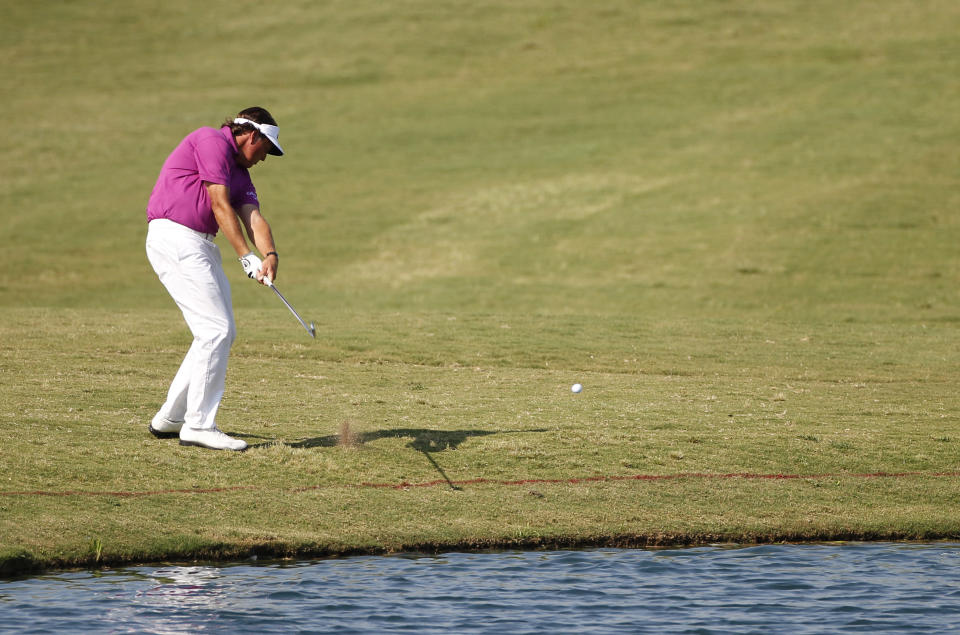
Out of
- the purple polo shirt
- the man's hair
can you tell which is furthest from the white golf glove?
the man's hair

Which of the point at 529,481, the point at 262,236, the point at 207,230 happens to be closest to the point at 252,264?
the point at 262,236

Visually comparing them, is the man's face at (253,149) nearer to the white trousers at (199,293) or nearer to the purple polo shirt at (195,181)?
the purple polo shirt at (195,181)

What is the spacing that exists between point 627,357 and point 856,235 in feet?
58.0

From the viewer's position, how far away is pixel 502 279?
114ft

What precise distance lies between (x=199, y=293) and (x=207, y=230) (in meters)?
0.65

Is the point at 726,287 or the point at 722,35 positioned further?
the point at 722,35

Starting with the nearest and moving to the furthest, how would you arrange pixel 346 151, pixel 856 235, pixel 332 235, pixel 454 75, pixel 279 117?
1. pixel 856 235
2. pixel 332 235
3. pixel 346 151
4. pixel 279 117
5. pixel 454 75

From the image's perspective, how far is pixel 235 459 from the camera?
39.0 ft

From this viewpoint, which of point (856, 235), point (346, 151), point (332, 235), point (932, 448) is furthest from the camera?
point (346, 151)

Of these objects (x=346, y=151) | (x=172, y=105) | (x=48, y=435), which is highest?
(x=172, y=105)

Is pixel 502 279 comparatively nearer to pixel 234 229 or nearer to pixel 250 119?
pixel 250 119

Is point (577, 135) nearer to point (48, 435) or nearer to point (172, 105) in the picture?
point (172, 105)

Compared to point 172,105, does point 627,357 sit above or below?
below

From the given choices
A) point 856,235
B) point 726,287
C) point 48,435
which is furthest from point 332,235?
point 48,435
